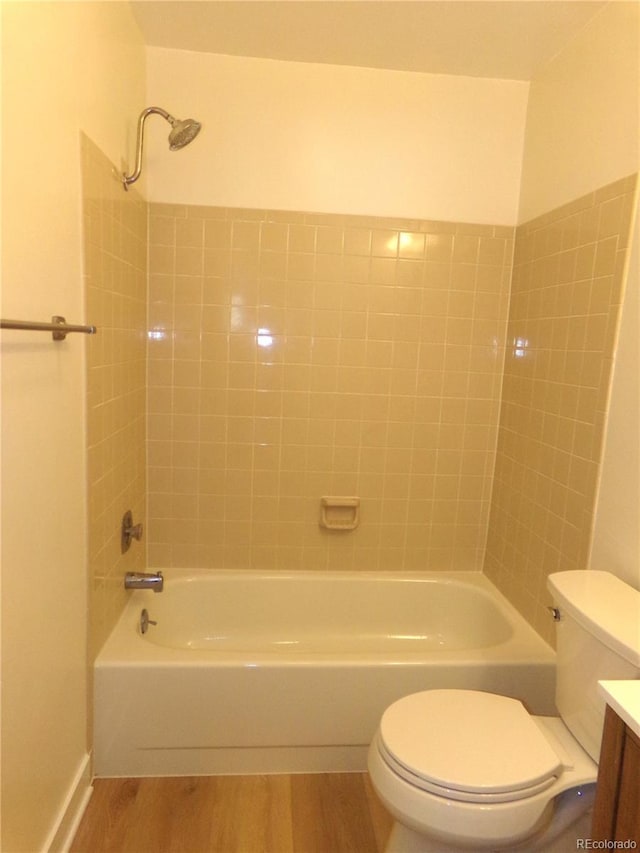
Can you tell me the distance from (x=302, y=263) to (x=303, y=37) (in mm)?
776

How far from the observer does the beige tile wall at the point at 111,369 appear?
1595 mm

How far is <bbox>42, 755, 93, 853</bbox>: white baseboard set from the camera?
143 cm

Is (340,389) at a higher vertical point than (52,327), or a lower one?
lower

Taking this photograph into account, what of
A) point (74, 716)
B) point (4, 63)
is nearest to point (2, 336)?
point (4, 63)

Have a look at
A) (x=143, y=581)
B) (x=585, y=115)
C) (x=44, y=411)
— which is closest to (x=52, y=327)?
(x=44, y=411)

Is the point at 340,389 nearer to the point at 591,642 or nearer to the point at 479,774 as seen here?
the point at 591,642

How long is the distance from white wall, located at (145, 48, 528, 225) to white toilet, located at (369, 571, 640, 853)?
5.34ft

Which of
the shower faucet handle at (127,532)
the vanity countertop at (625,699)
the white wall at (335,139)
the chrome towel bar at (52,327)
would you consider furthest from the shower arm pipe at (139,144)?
the vanity countertop at (625,699)

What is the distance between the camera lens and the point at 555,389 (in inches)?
76.8

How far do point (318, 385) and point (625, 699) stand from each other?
162 centimetres

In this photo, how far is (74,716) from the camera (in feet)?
5.18

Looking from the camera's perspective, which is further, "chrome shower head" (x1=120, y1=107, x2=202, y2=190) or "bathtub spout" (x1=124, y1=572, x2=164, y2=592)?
"bathtub spout" (x1=124, y1=572, x2=164, y2=592)

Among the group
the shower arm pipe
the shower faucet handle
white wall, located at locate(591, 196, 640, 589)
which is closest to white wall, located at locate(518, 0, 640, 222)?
white wall, located at locate(591, 196, 640, 589)

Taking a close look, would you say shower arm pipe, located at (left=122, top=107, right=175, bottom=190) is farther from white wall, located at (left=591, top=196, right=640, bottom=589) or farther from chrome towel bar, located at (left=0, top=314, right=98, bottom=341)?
white wall, located at (left=591, top=196, right=640, bottom=589)
